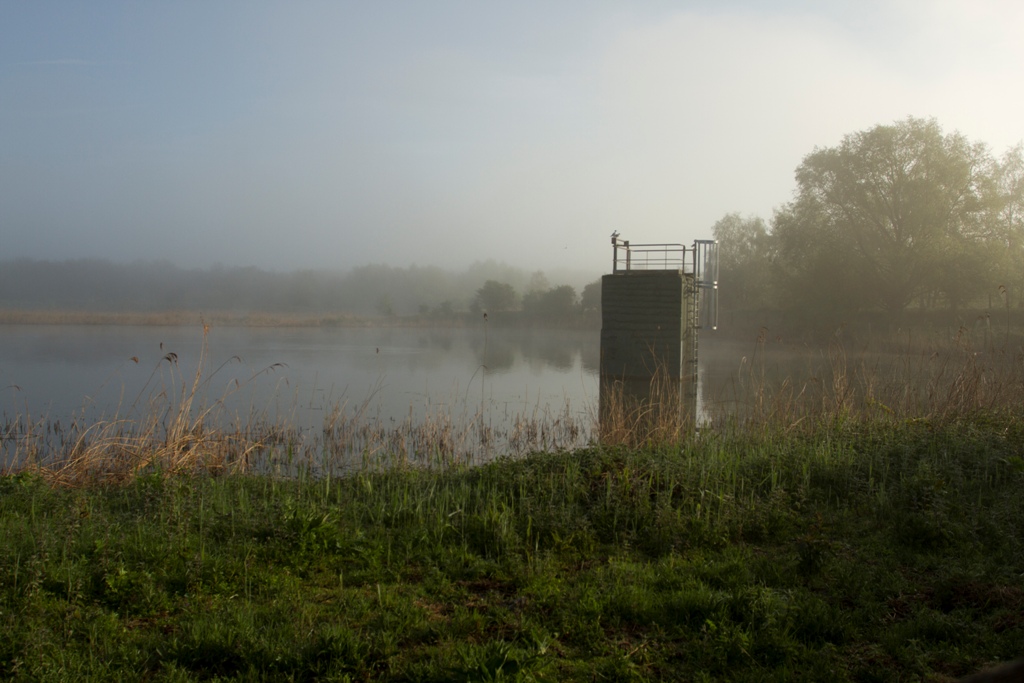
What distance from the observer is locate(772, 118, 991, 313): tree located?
33438 mm


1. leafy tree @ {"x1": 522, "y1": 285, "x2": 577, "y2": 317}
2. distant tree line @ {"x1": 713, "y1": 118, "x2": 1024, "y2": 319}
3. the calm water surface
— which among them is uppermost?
distant tree line @ {"x1": 713, "y1": 118, "x2": 1024, "y2": 319}

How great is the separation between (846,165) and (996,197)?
260 inches

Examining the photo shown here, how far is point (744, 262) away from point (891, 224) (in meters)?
16.3

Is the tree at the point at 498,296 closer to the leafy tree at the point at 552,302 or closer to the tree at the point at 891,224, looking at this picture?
the leafy tree at the point at 552,302

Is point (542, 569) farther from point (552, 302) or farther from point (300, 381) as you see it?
point (552, 302)

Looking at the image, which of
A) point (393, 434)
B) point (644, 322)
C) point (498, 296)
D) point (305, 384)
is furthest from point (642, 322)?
point (498, 296)

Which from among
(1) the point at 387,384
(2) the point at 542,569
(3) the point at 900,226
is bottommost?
(1) the point at 387,384

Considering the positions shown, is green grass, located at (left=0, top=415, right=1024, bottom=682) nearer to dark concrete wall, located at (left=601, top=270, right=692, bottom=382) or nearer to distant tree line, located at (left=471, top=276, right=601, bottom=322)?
dark concrete wall, located at (left=601, top=270, right=692, bottom=382)

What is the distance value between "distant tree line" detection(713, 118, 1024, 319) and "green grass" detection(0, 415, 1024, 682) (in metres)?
30.6

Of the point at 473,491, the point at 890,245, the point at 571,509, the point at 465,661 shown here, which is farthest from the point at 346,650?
the point at 890,245

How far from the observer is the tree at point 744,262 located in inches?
1826

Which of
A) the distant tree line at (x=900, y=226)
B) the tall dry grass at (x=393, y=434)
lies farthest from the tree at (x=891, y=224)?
the tall dry grass at (x=393, y=434)

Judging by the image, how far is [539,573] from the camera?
14.1 feet

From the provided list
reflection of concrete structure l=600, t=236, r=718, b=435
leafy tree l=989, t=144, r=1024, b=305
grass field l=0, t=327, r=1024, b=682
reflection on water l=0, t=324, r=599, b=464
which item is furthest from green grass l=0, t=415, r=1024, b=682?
leafy tree l=989, t=144, r=1024, b=305
